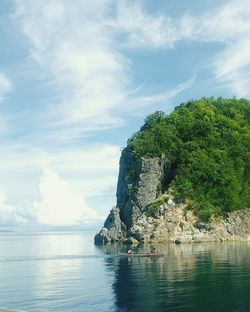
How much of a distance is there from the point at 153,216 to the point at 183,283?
85097 millimetres

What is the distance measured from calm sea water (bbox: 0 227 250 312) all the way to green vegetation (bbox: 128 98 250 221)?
5693 cm

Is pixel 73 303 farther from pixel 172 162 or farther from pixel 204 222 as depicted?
pixel 172 162

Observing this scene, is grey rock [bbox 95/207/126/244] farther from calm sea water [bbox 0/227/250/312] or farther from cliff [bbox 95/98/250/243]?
calm sea water [bbox 0/227/250/312]

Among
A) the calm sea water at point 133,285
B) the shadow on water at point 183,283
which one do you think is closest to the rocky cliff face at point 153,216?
the calm sea water at point 133,285

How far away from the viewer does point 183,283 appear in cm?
6056

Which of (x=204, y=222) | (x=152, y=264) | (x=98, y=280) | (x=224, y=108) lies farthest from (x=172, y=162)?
(x=98, y=280)

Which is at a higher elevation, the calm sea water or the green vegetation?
the green vegetation

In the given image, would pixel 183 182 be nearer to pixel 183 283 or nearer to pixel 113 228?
pixel 113 228

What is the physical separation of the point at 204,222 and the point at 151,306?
9992cm

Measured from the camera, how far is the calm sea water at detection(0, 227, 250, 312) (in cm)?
4894

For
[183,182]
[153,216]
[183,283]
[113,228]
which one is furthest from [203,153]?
[183,283]

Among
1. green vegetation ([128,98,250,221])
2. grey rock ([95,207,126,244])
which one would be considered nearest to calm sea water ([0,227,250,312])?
green vegetation ([128,98,250,221])

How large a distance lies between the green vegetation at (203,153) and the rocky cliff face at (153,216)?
10.1ft

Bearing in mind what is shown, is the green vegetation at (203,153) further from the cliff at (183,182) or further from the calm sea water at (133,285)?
the calm sea water at (133,285)
